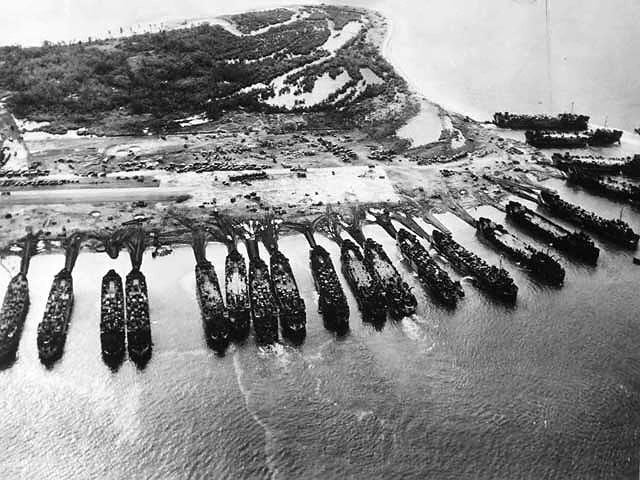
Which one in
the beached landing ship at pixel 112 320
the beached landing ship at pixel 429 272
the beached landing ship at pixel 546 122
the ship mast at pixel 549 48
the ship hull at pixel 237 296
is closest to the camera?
the beached landing ship at pixel 112 320

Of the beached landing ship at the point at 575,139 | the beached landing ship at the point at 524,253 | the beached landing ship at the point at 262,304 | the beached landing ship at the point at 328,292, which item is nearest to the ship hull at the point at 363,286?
the beached landing ship at the point at 328,292

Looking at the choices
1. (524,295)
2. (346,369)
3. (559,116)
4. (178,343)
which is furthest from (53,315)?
(559,116)

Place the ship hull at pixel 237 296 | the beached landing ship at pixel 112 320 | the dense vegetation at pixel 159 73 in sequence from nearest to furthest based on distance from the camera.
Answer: the beached landing ship at pixel 112 320
the ship hull at pixel 237 296
the dense vegetation at pixel 159 73

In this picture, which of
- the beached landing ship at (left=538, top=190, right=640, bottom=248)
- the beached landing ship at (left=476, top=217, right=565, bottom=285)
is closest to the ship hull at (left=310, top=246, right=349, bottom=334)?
the beached landing ship at (left=476, top=217, right=565, bottom=285)

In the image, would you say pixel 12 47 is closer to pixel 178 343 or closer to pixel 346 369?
pixel 178 343

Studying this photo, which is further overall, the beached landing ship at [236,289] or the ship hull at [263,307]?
the beached landing ship at [236,289]

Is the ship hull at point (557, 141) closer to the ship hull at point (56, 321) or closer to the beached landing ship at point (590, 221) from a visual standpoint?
the beached landing ship at point (590, 221)

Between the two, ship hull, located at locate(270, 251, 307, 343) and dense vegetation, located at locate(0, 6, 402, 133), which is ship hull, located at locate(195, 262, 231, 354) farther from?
dense vegetation, located at locate(0, 6, 402, 133)
